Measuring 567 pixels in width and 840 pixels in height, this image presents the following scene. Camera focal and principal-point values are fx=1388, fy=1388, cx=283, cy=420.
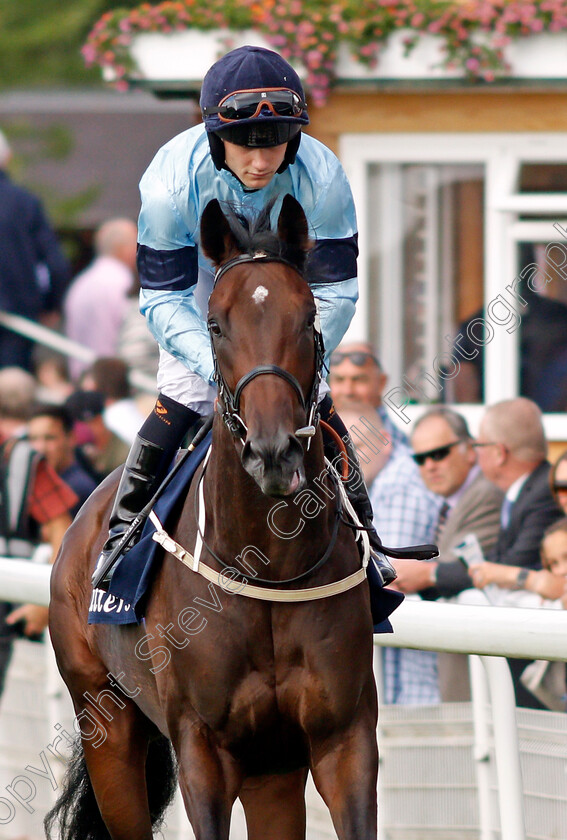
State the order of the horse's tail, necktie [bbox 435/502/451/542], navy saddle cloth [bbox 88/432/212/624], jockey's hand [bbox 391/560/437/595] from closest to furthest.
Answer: navy saddle cloth [bbox 88/432/212/624] < the horse's tail < jockey's hand [bbox 391/560/437/595] < necktie [bbox 435/502/451/542]

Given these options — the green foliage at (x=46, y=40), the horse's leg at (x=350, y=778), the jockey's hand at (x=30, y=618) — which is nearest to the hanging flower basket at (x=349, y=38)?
the jockey's hand at (x=30, y=618)

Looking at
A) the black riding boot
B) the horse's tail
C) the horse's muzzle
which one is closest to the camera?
the horse's muzzle

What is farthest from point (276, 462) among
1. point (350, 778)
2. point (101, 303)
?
point (101, 303)

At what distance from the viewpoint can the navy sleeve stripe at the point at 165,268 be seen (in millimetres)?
3951

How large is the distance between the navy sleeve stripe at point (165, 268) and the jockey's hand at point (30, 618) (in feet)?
10.2

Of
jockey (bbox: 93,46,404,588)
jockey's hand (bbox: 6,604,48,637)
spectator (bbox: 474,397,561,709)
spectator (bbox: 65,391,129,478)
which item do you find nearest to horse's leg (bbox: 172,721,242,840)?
jockey (bbox: 93,46,404,588)

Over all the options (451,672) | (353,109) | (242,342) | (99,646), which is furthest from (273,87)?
(353,109)

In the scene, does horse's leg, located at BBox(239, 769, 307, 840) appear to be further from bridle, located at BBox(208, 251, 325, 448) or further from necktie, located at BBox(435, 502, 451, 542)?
necktie, located at BBox(435, 502, 451, 542)

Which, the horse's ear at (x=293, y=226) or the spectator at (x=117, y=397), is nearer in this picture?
the horse's ear at (x=293, y=226)

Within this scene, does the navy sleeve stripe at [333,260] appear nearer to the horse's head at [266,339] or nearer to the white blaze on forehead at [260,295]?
the horse's head at [266,339]

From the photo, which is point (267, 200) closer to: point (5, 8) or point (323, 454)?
point (323, 454)

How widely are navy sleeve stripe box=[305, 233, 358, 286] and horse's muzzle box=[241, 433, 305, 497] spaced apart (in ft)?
2.61

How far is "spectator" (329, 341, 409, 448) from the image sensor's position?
259 inches

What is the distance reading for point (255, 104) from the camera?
367 centimetres
